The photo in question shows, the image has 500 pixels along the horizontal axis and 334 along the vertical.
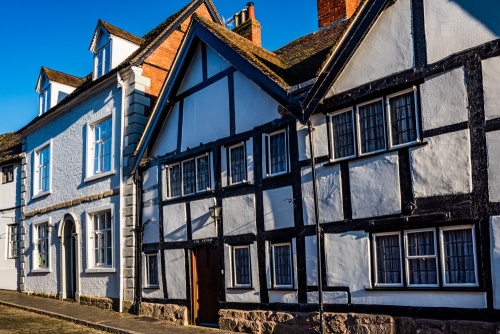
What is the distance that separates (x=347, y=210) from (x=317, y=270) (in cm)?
A: 137

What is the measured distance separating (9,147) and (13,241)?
525 centimetres

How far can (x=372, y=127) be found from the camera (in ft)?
32.8

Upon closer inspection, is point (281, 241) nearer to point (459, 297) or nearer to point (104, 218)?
point (459, 297)

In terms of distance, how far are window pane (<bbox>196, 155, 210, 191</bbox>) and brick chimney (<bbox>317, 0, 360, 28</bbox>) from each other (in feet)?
20.0

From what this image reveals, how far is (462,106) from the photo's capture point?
864 cm

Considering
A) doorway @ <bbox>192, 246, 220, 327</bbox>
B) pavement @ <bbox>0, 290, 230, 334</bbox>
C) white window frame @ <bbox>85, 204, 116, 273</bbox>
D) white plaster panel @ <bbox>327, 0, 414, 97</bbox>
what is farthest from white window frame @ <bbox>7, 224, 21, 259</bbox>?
white plaster panel @ <bbox>327, 0, 414, 97</bbox>

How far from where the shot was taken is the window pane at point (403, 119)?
9369mm

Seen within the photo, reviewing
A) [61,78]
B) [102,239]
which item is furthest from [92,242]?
[61,78]

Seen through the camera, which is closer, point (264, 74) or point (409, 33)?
point (409, 33)

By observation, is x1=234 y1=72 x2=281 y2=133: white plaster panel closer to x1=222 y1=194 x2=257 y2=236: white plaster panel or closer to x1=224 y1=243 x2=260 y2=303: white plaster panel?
x1=222 y1=194 x2=257 y2=236: white plaster panel

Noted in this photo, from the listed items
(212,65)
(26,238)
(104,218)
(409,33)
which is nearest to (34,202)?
(26,238)

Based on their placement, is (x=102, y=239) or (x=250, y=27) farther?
(x=250, y=27)

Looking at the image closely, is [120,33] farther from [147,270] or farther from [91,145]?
[147,270]

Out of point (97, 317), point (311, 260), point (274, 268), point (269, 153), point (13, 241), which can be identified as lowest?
point (97, 317)
